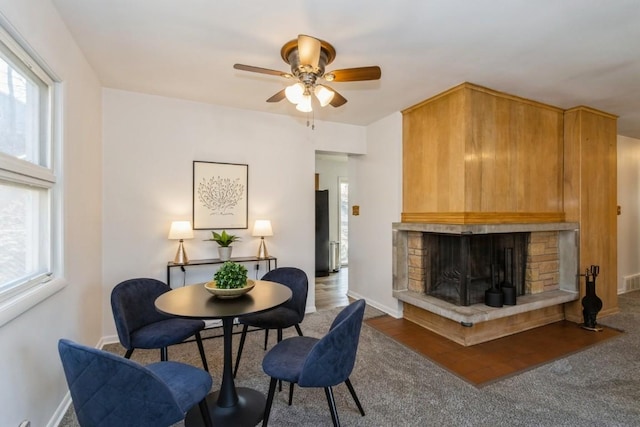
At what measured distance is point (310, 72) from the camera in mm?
2125

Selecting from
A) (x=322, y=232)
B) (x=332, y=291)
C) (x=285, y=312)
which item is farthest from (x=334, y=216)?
(x=285, y=312)

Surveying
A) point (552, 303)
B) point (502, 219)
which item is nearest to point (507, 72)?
point (502, 219)

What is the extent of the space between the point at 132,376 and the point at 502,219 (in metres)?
3.44

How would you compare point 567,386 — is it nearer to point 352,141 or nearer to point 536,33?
point 536,33

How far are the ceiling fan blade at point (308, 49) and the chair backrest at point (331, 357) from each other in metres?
1.55

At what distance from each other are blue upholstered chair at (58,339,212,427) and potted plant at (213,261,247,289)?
76 centimetres

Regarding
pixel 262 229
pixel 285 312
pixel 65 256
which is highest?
pixel 262 229

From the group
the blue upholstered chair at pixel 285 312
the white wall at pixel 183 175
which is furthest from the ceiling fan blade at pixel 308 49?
the white wall at pixel 183 175

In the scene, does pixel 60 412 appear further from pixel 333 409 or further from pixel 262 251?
pixel 262 251

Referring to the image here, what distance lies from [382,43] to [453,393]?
2.61m

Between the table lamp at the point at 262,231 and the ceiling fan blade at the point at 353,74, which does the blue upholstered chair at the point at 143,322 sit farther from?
the ceiling fan blade at the point at 353,74

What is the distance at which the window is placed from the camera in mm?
1521

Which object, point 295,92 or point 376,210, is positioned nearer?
point 295,92

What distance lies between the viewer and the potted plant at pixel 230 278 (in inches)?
79.8
